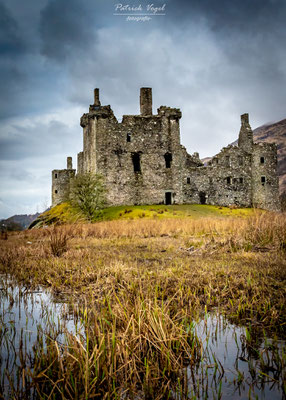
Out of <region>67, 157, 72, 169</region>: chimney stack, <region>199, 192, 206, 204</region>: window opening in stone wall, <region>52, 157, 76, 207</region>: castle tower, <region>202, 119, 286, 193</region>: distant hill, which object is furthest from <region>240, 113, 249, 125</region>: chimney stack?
<region>202, 119, 286, 193</region>: distant hill

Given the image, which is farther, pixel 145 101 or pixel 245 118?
pixel 245 118

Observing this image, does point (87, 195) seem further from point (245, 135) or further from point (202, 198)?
point (245, 135)

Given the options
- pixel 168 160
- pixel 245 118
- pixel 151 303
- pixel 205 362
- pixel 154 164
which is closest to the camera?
pixel 205 362

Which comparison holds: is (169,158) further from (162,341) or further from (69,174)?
(162,341)

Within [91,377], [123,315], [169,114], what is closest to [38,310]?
[123,315]

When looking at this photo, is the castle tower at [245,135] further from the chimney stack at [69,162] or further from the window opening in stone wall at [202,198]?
the chimney stack at [69,162]

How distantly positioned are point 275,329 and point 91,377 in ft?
6.41

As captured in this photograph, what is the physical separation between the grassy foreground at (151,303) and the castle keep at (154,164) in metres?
24.1

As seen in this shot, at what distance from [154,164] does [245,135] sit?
47.3 ft

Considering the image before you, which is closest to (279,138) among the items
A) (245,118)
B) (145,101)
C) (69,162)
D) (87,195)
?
(245,118)

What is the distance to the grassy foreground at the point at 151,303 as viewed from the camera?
2.15 metres

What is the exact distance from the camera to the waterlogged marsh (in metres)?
2.05

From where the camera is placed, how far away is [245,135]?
129 feet

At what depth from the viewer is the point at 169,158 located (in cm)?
3469
